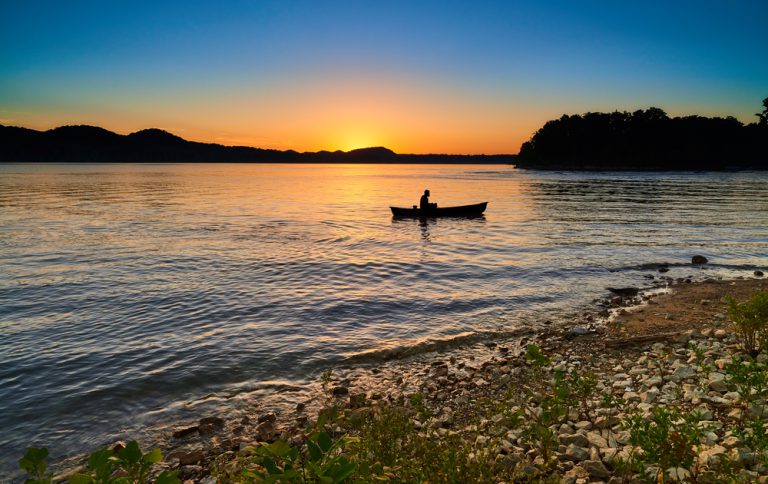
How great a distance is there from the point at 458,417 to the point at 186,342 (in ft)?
26.9

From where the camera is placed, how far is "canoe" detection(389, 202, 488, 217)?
1555 inches

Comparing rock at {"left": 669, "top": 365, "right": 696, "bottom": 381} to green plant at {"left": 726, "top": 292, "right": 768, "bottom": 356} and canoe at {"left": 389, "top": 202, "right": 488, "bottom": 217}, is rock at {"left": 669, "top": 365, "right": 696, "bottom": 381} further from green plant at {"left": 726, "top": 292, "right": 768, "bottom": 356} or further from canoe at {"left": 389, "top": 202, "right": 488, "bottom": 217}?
canoe at {"left": 389, "top": 202, "right": 488, "bottom": 217}

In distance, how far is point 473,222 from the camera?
38.5m

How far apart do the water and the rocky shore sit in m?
1.39

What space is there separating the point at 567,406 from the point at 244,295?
1297 centimetres

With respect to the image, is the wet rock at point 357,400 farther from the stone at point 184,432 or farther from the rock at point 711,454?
the rock at point 711,454

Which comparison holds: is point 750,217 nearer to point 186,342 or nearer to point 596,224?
point 596,224

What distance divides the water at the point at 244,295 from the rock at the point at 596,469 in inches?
243

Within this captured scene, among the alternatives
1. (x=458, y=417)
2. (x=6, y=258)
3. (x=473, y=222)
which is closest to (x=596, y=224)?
(x=473, y=222)

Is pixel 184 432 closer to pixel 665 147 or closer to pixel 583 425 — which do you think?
pixel 583 425

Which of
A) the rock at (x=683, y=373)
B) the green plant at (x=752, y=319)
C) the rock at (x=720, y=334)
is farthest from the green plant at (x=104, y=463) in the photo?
the rock at (x=720, y=334)

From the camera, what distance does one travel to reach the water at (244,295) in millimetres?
9164

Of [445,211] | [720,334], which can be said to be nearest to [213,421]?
[720,334]

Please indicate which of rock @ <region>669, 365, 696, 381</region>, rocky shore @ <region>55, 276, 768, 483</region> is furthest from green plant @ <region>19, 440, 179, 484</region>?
rock @ <region>669, 365, 696, 381</region>
